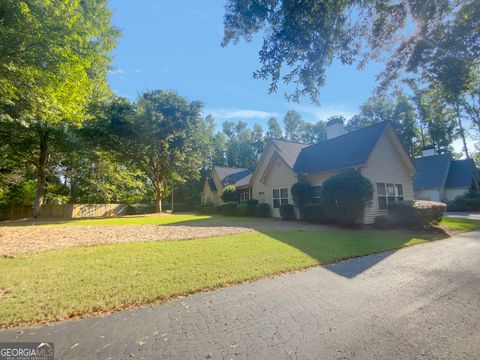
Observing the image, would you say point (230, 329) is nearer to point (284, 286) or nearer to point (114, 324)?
point (114, 324)

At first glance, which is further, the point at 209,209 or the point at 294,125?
the point at 294,125

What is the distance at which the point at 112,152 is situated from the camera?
2530 centimetres

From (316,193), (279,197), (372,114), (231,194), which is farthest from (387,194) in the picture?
(372,114)

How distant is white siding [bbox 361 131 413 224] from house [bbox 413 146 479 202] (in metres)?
13.6

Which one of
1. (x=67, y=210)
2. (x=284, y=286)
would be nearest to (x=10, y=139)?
(x=67, y=210)

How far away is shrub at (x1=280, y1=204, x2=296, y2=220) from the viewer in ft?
58.4

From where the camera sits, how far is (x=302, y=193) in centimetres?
1705

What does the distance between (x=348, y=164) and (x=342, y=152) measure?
6.77 ft

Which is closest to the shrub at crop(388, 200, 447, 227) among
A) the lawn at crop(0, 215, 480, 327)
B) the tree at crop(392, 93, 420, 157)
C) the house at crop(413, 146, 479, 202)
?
the lawn at crop(0, 215, 480, 327)

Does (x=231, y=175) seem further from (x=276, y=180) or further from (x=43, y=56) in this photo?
(x=43, y=56)

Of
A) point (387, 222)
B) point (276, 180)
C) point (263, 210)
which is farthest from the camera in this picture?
point (263, 210)

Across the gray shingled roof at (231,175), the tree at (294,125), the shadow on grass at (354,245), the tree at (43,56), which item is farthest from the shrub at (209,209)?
the tree at (294,125)

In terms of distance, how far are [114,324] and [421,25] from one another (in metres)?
10.8

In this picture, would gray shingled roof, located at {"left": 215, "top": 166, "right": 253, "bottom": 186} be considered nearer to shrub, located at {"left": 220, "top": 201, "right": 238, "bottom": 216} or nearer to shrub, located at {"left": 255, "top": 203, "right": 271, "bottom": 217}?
shrub, located at {"left": 220, "top": 201, "right": 238, "bottom": 216}
